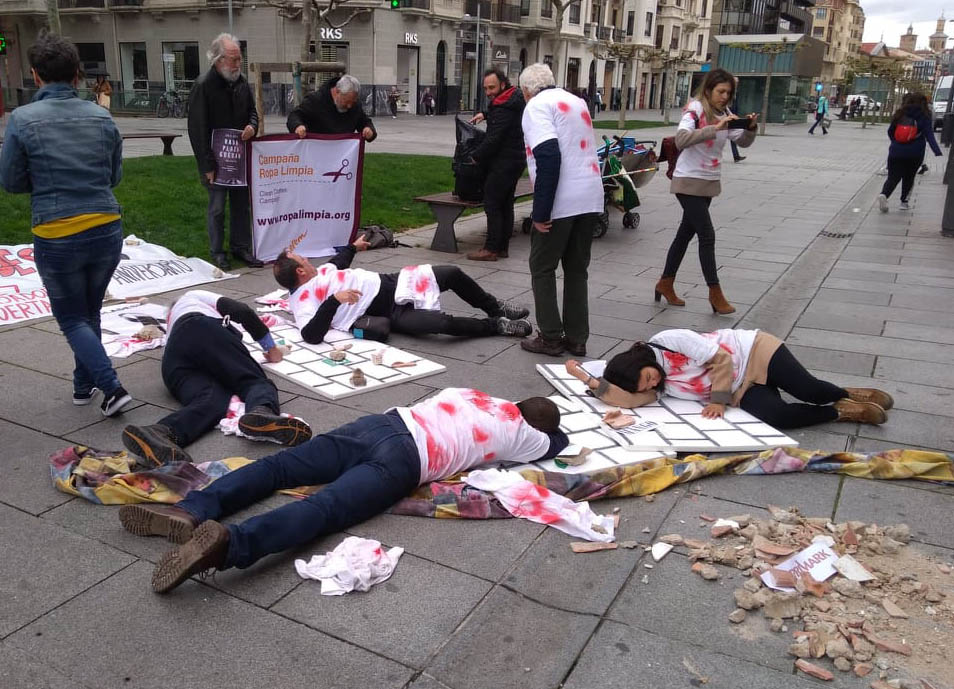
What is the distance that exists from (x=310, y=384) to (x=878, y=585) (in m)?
3.13

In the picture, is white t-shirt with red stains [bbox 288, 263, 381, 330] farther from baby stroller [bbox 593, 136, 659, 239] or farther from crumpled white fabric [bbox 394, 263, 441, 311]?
baby stroller [bbox 593, 136, 659, 239]

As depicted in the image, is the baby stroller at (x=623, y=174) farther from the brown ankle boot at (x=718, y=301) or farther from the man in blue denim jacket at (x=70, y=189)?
the man in blue denim jacket at (x=70, y=189)

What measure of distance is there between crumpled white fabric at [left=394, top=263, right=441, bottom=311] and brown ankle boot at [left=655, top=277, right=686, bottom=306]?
220cm

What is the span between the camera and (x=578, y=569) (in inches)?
123

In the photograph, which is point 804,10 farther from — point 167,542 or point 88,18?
point 167,542

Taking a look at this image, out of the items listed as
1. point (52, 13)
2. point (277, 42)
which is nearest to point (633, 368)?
point (52, 13)

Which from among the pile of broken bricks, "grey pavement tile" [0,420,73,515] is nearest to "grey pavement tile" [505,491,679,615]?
the pile of broken bricks

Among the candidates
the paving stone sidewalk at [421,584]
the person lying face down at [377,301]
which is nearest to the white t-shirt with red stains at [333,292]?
the person lying face down at [377,301]

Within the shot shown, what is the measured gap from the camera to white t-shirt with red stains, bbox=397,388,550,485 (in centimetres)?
348

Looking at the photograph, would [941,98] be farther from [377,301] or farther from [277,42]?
[377,301]

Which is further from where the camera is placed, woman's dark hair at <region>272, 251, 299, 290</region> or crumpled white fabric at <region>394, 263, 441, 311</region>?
crumpled white fabric at <region>394, 263, 441, 311</region>

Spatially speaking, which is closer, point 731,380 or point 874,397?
point 731,380

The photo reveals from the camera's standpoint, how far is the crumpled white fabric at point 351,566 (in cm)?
293

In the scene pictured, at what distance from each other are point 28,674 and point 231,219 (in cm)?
627
